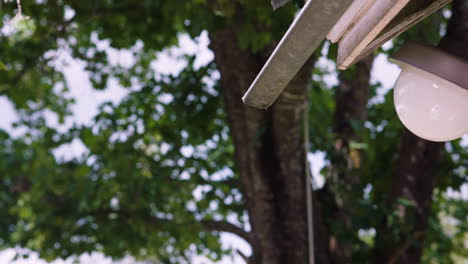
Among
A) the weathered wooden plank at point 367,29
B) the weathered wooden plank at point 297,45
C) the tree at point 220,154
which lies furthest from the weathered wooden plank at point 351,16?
the tree at point 220,154

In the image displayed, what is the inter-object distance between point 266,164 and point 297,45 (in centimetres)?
255

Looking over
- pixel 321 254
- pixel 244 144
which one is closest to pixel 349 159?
pixel 321 254

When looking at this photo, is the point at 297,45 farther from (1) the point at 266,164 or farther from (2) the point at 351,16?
(1) the point at 266,164

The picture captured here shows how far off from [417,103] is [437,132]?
106 mm

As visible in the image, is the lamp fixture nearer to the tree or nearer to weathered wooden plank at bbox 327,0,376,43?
weathered wooden plank at bbox 327,0,376,43

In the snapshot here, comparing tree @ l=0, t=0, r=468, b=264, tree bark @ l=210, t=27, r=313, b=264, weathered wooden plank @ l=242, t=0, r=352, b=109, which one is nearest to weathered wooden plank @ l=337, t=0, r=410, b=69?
weathered wooden plank @ l=242, t=0, r=352, b=109

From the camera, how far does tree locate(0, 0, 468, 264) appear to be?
3623 mm

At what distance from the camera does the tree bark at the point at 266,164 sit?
11.9ft

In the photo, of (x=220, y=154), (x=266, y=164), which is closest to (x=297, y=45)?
(x=266, y=164)

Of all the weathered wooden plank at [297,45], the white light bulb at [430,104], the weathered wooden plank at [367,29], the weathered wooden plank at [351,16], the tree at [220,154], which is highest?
the tree at [220,154]

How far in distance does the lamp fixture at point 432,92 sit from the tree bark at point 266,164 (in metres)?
2.00

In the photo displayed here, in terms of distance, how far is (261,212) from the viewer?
3758 millimetres

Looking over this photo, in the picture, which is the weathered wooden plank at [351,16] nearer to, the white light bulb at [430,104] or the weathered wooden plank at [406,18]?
the weathered wooden plank at [406,18]

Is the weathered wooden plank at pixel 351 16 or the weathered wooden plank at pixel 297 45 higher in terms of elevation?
the weathered wooden plank at pixel 351 16
